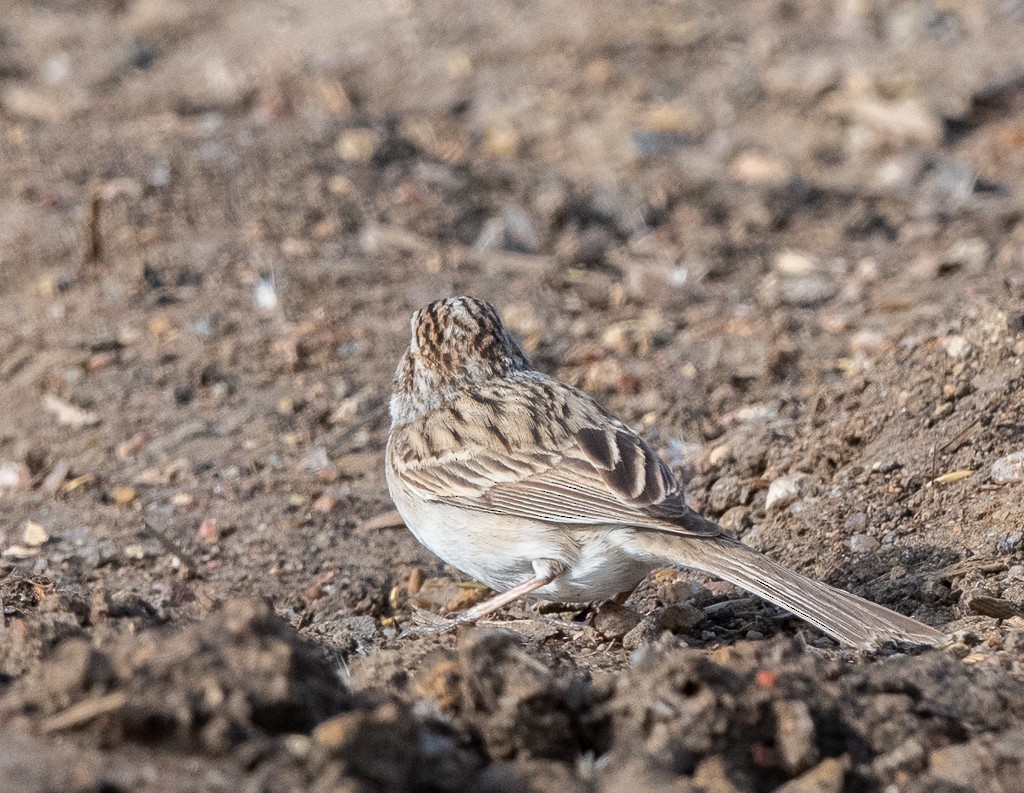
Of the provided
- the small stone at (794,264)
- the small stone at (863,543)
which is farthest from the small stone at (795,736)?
the small stone at (794,264)

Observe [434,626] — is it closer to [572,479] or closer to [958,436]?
[572,479]

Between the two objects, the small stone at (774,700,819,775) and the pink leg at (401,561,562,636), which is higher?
the small stone at (774,700,819,775)

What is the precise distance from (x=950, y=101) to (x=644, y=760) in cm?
1023

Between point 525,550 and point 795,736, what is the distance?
2.06 metres

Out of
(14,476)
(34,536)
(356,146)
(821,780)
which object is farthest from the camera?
(356,146)

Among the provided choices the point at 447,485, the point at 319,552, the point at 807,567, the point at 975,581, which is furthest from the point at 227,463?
the point at 975,581

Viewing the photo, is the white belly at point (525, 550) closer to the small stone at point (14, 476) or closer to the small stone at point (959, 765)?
the small stone at point (959, 765)

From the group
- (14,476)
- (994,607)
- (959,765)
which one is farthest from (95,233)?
(959,765)

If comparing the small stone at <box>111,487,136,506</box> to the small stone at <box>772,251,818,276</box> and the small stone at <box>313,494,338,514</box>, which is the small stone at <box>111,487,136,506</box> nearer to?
the small stone at <box>313,494,338,514</box>

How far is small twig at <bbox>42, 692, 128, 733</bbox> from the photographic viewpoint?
327cm

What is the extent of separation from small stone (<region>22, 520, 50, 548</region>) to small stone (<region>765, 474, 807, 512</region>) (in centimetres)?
353

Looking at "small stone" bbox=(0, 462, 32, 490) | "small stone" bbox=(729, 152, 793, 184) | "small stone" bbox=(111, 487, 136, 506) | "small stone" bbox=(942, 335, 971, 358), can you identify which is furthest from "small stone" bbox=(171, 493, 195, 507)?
"small stone" bbox=(729, 152, 793, 184)

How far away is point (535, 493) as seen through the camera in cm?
557

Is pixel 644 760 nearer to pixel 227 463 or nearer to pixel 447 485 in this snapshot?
pixel 447 485
